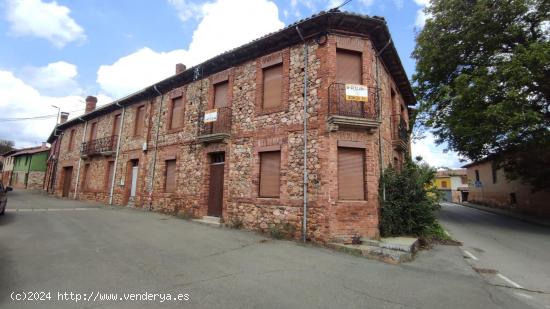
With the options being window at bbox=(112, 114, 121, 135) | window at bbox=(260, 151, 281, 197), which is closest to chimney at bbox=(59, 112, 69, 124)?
window at bbox=(112, 114, 121, 135)

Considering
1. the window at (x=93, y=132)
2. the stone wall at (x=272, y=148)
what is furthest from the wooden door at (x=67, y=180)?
the stone wall at (x=272, y=148)

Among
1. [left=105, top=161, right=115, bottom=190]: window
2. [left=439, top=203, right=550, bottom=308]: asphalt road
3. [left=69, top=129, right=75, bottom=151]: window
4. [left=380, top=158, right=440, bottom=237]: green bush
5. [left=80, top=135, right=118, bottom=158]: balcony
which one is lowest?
[left=439, top=203, right=550, bottom=308]: asphalt road

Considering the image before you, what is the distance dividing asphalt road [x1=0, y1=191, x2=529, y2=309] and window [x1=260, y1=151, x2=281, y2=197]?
1667 mm

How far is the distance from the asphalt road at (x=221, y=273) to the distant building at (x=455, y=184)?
42.4 meters

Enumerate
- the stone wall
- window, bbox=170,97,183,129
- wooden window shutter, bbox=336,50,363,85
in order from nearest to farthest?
the stone wall
wooden window shutter, bbox=336,50,363,85
window, bbox=170,97,183,129

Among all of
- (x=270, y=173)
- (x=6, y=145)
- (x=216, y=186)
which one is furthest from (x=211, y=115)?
(x=6, y=145)

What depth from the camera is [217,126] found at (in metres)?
11.0

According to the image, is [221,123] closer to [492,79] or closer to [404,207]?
[404,207]

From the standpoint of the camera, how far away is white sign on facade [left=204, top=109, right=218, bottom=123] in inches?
432

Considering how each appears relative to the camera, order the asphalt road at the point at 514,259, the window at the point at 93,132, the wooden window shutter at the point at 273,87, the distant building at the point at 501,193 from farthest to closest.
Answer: the distant building at the point at 501,193 < the window at the point at 93,132 < the wooden window shutter at the point at 273,87 < the asphalt road at the point at 514,259

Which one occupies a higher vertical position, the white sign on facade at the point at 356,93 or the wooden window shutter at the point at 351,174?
the white sign on facade at the point at 356,93

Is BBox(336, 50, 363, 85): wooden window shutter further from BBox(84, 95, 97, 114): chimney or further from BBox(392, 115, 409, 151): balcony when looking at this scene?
BBox(84, 95, 97, 114): chimney

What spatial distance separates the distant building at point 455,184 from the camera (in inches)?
1703

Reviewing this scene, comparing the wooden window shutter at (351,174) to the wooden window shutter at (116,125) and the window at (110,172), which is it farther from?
the wooden window shutter at (116,125)
